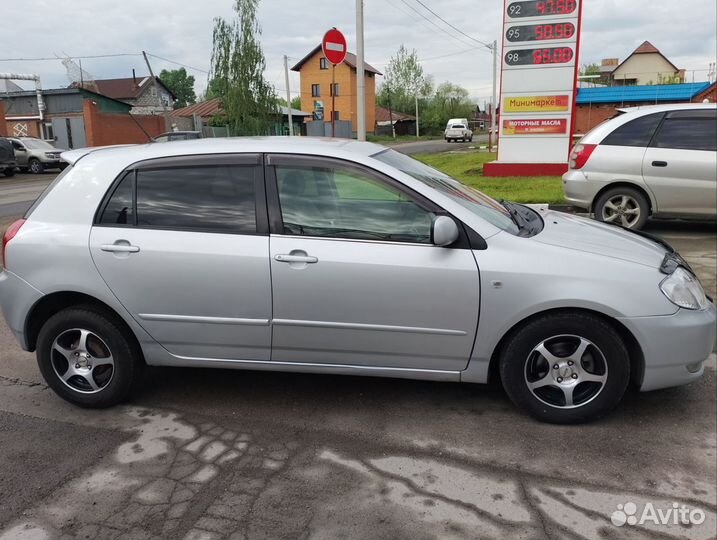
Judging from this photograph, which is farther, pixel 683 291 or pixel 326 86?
pixel 326 86

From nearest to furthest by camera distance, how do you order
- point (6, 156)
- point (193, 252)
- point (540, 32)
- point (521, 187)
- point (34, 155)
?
point (193, 252), point (521, 187), point (540, 32), point (6, 156), point (34, 155)

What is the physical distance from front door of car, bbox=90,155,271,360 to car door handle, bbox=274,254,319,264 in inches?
3.3

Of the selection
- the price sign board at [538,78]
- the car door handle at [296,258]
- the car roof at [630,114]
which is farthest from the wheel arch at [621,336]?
the price sign board at [538,78]

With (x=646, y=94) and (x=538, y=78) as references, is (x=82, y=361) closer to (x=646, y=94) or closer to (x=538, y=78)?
(x=538, y=78)

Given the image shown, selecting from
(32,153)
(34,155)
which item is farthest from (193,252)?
(32,153)

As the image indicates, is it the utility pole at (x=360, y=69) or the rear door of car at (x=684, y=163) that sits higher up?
the utility pole at (x=360, y=69)

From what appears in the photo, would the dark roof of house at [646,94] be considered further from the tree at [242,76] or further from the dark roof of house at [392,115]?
the dark roof of house at [392,115]

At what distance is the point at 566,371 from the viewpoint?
3.34m

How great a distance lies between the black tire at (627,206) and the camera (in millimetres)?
7922

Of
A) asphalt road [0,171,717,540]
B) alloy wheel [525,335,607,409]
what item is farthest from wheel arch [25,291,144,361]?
alloy wheel [525,335,607,409]

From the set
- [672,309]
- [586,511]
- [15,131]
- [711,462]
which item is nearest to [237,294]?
[586,511]

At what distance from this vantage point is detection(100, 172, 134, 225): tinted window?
3.63 m

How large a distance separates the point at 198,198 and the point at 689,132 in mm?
6653

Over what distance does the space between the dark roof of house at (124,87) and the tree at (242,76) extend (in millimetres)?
32850
